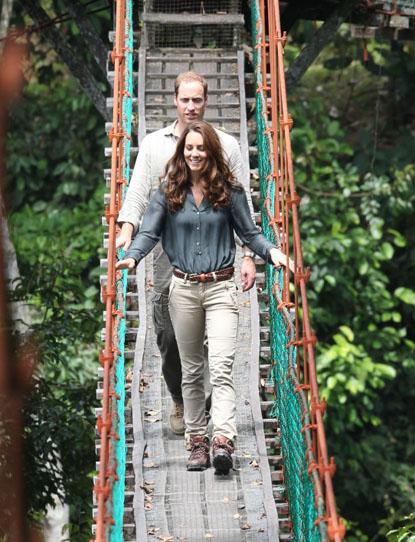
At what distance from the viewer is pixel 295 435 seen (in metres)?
4.62

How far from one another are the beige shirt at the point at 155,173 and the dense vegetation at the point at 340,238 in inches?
144

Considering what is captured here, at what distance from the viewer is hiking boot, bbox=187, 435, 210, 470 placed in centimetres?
486

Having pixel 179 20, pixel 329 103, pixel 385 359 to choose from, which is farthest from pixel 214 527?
pixel 329 103

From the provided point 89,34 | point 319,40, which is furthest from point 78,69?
point 319,40

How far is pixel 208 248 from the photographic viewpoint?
4734 millimetres

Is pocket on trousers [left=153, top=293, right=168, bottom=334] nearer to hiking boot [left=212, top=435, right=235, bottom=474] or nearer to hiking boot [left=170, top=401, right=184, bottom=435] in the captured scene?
hiking boot [left=170, top=401, right=184, bottom=435]

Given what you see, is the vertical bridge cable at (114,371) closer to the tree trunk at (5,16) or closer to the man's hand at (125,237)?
the man's hand at (125,237)

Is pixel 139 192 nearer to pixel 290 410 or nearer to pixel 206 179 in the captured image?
pixel 206 179

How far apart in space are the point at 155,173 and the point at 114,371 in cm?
83

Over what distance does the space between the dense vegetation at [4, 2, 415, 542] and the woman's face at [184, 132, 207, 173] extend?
4.10 metres

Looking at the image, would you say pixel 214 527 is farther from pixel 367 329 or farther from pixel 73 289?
pixel 367 329

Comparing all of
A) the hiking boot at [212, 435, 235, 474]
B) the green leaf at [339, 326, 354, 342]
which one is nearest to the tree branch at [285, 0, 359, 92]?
the green leaf at [339, 326, 354, 342]

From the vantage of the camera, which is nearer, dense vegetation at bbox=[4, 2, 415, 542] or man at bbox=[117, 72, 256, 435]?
man at bbox=[117, 72, 256, 435]

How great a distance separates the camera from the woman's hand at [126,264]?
4.48 meters
